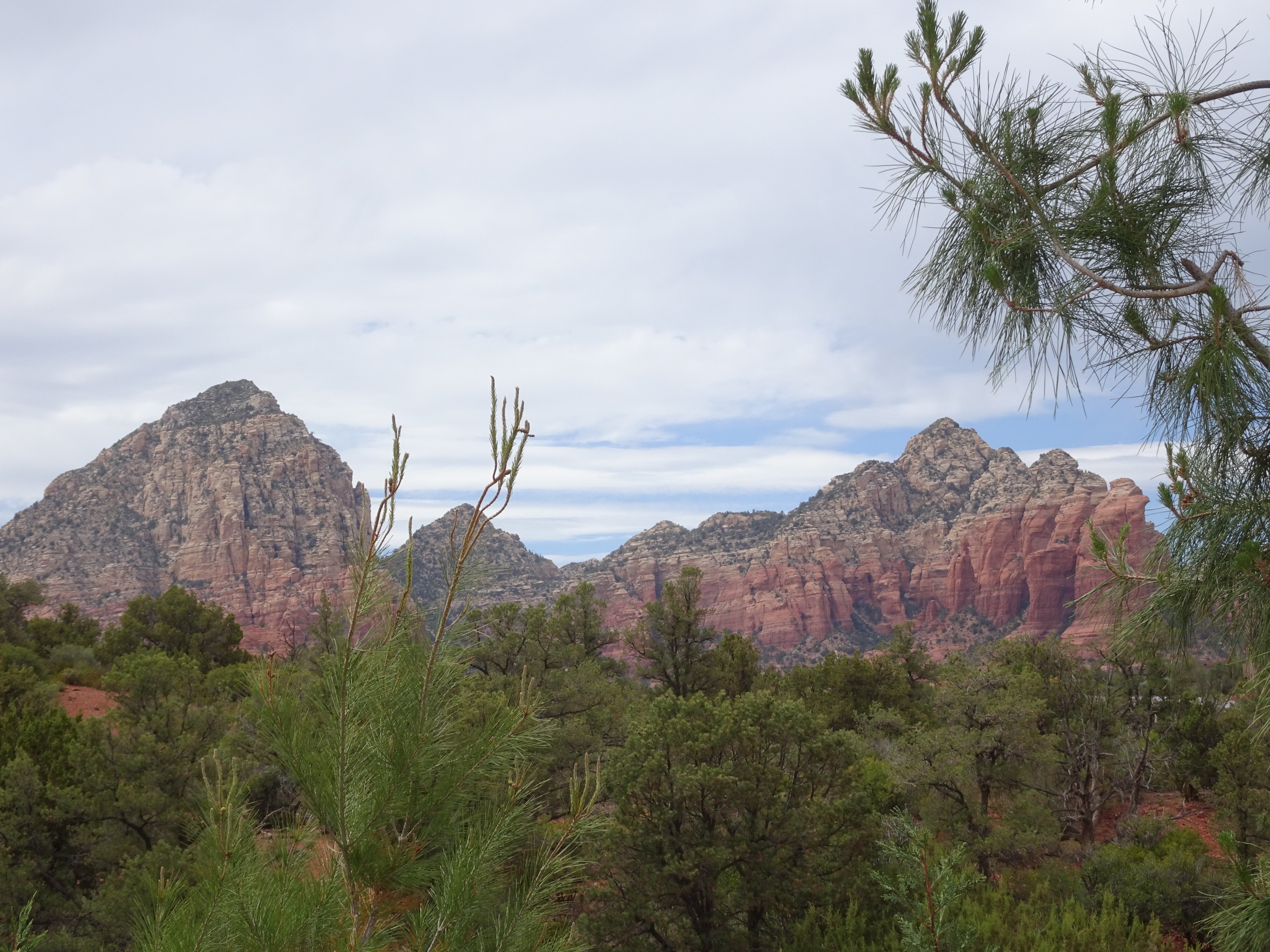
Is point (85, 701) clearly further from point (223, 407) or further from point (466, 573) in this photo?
point (223, 407)

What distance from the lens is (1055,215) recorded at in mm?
3859

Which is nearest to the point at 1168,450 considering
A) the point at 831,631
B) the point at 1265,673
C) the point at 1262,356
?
the point at 1262,356

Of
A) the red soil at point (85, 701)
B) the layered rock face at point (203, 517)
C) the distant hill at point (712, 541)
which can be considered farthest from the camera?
the distant hill at point (712, 541)

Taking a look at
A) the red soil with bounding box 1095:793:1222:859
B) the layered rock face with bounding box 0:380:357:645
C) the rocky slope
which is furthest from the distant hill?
the rocky slope

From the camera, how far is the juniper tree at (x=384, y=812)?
284cm

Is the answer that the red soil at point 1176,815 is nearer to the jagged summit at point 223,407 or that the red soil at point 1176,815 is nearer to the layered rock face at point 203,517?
the layered rock face at point 203,517

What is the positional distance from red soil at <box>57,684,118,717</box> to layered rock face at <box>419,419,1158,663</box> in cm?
5303

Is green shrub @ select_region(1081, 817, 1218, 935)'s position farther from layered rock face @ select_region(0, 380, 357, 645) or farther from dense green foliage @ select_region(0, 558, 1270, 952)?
layered rock face @ select_region(0, 380, 357, 645)

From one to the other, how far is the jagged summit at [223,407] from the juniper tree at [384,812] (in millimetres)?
96878

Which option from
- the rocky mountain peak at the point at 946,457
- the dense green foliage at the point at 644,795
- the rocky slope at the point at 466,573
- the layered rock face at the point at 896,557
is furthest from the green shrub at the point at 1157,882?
the rocky mountain peak at the point at 946,457

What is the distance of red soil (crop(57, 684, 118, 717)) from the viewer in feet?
66.0

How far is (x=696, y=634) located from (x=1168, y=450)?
746 inches

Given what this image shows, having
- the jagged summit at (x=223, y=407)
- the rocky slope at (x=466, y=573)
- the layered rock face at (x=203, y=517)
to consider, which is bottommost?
the rocky slope at (x=466, y=573)

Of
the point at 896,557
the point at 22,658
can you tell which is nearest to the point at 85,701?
the point at 22,658
